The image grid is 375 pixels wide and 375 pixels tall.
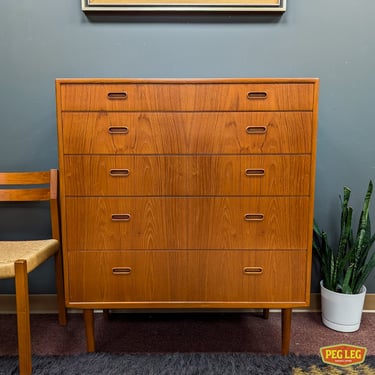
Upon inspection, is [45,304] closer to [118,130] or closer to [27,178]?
[27,178]

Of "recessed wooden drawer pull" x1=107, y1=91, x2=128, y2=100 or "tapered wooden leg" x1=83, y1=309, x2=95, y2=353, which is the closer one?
"recessed wooden drawer pull" x1=107, y1=91, x2=128, y2=100

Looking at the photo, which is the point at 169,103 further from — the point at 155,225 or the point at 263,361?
the point at 263,361

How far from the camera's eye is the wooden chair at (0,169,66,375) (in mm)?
1375

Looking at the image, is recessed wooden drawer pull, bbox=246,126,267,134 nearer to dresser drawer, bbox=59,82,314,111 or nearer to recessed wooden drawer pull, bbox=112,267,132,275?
dresser drawer, bbox=59,82,314,111

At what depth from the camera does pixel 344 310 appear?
1787 mm

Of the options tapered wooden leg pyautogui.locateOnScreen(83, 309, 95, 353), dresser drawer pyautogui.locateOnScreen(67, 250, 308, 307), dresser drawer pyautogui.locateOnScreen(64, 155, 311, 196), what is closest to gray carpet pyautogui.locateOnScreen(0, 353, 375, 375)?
tapered wooden leg pyautogui.locateOnScreen(83, 309, 95, 353)

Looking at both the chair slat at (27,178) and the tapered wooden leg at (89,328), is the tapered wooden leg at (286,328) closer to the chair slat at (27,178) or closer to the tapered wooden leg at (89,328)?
the tapered wooden leg at (89,328)

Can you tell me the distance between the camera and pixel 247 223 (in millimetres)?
1513

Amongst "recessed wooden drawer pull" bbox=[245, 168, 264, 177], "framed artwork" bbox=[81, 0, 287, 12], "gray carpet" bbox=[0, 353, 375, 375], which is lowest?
"gray carpet" bbox=[0, 353, 375, 375]

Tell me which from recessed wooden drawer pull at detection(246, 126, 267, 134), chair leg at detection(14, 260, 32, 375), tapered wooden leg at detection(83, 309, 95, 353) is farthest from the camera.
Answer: tapered wooden leg at detection(83, 309, 95, 353)

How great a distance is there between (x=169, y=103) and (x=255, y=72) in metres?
0.67

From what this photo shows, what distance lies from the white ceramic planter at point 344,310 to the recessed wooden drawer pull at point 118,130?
1.31 metres

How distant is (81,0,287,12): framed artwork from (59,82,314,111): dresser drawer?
62 cm

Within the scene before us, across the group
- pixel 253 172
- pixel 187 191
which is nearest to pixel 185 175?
pixel 187 191
